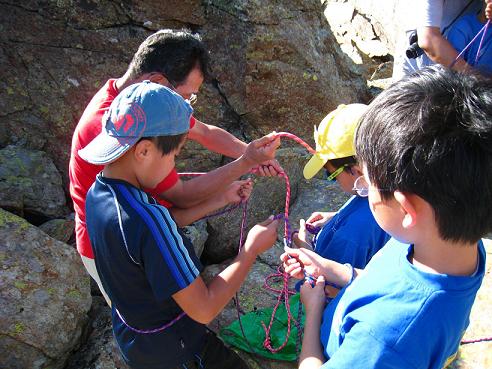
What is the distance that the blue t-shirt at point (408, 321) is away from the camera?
4.41ft

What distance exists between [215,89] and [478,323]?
341 centimetres

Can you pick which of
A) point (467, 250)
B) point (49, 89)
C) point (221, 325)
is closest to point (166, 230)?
point (467, 250)

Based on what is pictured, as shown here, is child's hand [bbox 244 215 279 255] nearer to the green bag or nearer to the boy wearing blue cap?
the boy wearing blue cap

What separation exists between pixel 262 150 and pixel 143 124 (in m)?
1.01

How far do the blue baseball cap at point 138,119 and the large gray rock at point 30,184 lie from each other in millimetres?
2030

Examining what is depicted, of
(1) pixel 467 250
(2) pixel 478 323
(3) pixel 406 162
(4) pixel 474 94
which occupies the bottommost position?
(2) pixel 478 323

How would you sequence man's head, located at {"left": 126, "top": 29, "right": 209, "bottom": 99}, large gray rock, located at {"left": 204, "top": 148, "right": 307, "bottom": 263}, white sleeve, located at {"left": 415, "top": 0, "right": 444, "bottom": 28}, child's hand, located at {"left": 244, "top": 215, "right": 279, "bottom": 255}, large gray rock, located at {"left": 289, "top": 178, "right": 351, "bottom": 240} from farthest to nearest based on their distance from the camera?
1. large gray rock, located at {"left": 289, "top": 178, "right": 351, "bottom": 240}
2. large gray rock, located at {"left": 204, "top": 148, "right": 307, "bottom": 263}
3. white sleeve, located at {"left": 415, "top": 0, "right": 444, "bottom": 28}
4. man's head, located at {"left": 126, "top": 29, "right": 209, "bottom": 99}
5. child's hand, located at {"left": 244, "top": 215, "right": 279, "bottom": 255}

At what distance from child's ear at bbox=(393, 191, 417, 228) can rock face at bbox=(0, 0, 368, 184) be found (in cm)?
350

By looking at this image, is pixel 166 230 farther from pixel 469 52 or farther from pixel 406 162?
pixel 469 52

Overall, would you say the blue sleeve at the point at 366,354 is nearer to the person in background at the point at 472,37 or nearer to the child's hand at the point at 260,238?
the child's hand at the point at 260,238

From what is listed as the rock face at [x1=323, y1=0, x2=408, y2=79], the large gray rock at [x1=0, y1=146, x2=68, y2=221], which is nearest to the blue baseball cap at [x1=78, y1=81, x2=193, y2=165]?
the large gray rock at [x1=0, y1=146, x2=68, y2=221]

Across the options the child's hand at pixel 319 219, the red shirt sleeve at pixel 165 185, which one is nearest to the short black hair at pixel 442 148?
the child's hand at pixel 319 219

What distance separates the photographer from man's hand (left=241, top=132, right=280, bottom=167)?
2832mm

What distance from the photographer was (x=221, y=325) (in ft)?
11.2
